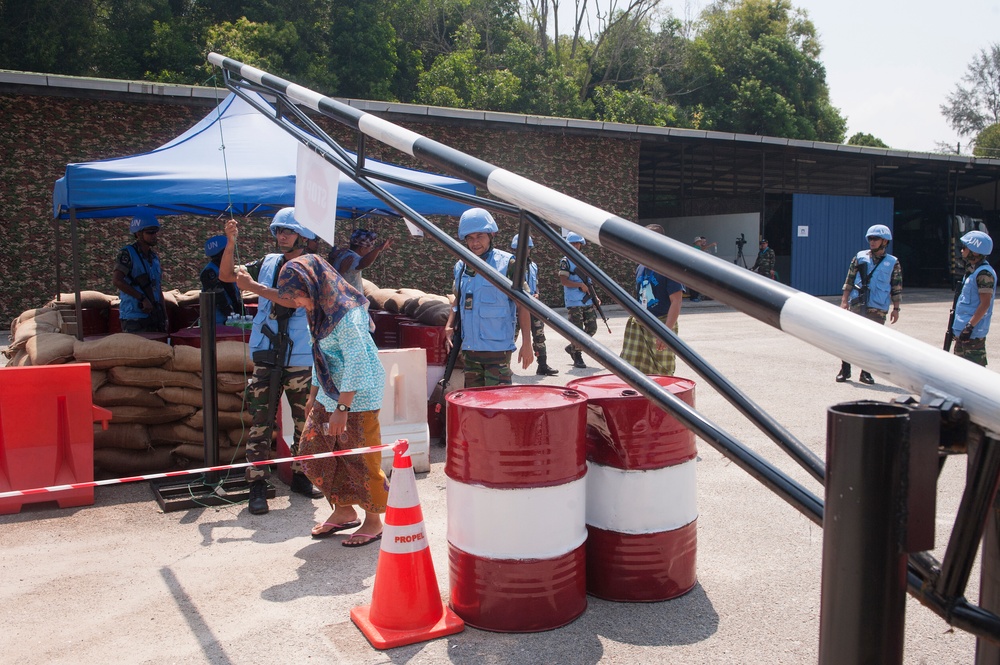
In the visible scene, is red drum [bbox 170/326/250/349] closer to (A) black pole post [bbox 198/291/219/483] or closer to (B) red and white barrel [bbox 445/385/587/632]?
(A) black pole post [bbox 198/291/219/483]

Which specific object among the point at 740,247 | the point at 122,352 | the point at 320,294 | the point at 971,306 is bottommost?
the point at 122,352

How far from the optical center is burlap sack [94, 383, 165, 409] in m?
6.18

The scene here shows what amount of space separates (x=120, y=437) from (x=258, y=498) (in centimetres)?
160

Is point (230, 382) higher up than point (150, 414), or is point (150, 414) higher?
point (230, 382)

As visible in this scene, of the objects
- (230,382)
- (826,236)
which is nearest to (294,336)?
(230,382)

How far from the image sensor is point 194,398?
6445 millimetres

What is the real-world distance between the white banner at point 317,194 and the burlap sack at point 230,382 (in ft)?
10.0

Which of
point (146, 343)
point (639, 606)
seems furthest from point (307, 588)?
point (146, 343)

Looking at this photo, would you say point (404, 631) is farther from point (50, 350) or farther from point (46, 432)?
point (50, 350)

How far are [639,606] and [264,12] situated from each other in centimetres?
3601

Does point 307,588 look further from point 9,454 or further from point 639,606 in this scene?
point 9,454

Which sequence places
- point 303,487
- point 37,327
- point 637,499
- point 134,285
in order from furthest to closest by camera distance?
point 134,285, point 37,327, point 303,487, point 637,499

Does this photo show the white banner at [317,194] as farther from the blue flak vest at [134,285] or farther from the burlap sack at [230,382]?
the blue flak vest at [134,285]

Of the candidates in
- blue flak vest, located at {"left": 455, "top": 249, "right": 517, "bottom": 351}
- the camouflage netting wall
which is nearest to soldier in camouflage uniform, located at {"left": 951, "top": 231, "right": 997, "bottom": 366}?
blue flak vest, located at {"left": 455, "top": 249, "right": 517, "bottom": 351}
